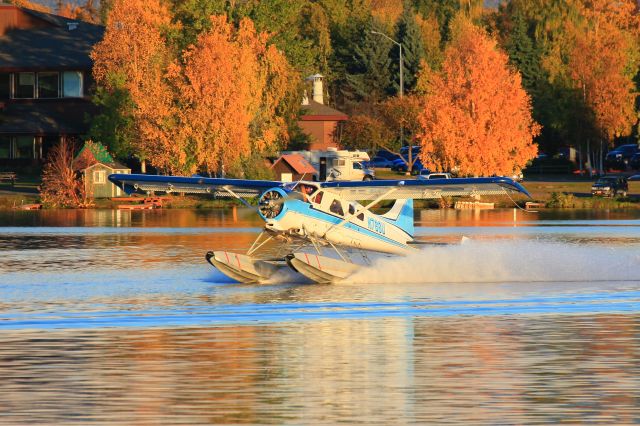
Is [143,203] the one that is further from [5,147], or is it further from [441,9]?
[441,9]

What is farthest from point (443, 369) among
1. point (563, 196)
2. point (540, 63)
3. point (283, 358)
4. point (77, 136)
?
point (540, 63)

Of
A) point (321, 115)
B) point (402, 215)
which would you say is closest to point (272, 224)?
point (402, 215)

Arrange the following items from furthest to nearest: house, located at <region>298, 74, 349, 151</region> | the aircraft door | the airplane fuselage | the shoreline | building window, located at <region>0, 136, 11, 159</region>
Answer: house, located at <region>298, 74, 349, 151</region>, building window, located at <region>0, 136, 11, 159</region>, the aircraft door, the shoreline, the airplane fuselage

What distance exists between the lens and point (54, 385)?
638 inches

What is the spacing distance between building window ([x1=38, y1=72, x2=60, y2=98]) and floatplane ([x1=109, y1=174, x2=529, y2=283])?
5180 centimetres

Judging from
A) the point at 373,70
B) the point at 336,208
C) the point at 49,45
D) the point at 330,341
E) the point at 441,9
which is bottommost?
the point at 330,341

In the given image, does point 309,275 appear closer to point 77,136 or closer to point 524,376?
point 524,376

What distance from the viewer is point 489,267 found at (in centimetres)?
3212

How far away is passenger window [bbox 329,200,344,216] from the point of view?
28.1m

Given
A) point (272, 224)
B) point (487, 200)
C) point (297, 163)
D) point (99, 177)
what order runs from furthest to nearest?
point (297, 163)
point (487, 200)
point (99, 177)
point (272, 224)

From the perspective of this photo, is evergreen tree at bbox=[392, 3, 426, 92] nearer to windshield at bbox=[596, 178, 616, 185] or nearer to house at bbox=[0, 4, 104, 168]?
house at bbox=[0, 4, 104, 168]

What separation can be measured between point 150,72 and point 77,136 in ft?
35.3

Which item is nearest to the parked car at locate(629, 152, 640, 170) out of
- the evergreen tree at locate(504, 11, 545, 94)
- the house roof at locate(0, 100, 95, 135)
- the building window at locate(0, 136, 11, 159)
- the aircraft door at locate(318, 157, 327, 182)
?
the evergreen tree at locate(504, 11, 545, 94)

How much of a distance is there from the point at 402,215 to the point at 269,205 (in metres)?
6.71
